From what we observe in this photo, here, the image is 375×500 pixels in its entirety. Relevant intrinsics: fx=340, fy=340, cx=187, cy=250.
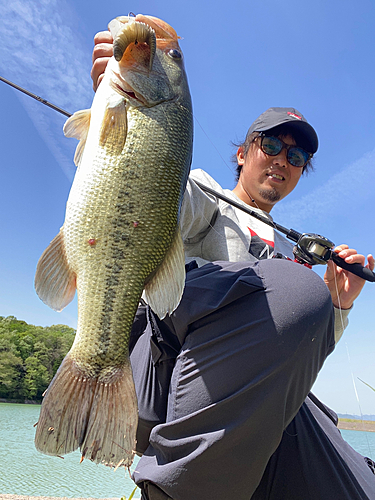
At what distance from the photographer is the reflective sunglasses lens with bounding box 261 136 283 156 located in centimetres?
314

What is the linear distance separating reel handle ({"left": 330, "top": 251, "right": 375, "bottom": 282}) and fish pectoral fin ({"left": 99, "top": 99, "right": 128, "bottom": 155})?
1.90 metres

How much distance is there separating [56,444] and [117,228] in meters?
0.82

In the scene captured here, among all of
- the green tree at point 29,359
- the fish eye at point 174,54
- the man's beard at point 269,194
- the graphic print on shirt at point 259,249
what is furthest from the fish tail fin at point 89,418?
the green tree at point 29,359

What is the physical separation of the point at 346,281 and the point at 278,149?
4.37ft

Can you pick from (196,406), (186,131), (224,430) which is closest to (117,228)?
(186,131)

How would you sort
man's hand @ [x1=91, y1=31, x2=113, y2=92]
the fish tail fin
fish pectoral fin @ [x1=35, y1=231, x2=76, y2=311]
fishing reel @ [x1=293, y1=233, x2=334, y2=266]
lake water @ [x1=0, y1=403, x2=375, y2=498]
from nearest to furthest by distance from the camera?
1. the fish tail fin
2. fish pectoral fin @ [x1=35, y1=231, x2=76, y2=311]
3. man's hand @ [x1=91, y1=31, x2=113, y2=92]
4. fishing reel @ [x1=293, y1=233, x2=334, y2=266]
5. lake water @ [x1=0, y1=403, x2=375, y2=498]

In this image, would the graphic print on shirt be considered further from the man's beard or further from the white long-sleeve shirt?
the man's beard

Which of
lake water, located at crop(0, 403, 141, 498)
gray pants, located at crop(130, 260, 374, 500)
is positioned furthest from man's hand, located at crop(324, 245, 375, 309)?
lake water, located at crop(0, 403, 141, 498)

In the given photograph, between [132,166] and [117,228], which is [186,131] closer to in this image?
[132,166]

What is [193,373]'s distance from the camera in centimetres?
130

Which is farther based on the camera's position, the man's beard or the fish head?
the man's beard

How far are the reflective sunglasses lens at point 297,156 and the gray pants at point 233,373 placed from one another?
6.47 feet

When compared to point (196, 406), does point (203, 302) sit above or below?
above

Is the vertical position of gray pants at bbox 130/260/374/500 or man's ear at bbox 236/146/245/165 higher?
man's ear at bbox 236/146/245/165
